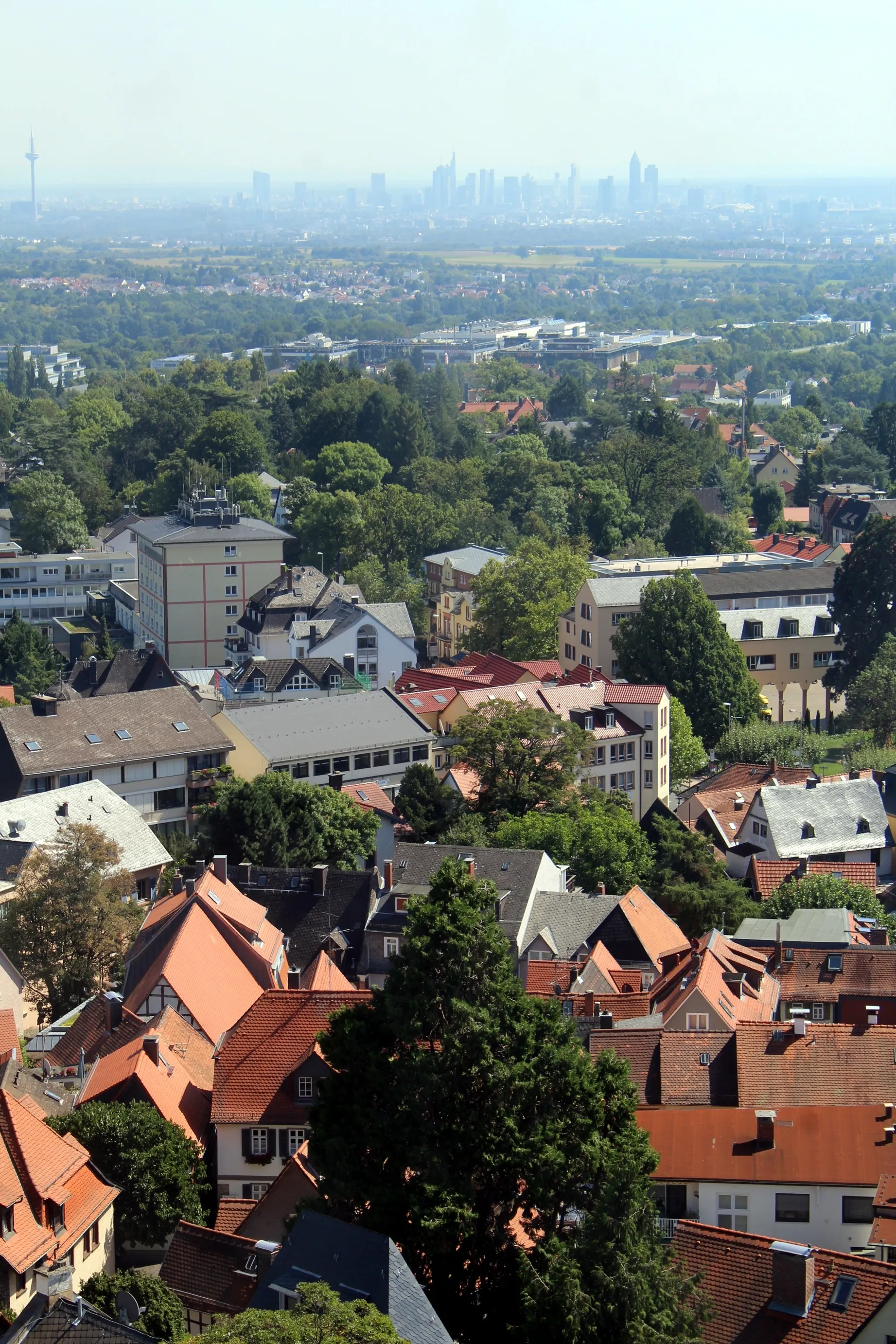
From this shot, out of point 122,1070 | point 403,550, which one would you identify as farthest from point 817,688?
point 122,1070

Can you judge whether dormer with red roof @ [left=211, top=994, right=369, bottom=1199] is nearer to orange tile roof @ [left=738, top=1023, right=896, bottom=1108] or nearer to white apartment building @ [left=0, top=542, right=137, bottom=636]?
orange tile roof @ [left=738, top=1023, right=896, bottom=1108]

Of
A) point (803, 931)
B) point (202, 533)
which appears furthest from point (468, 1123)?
point (202, 533)

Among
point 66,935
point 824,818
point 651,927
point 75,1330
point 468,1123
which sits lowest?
point 824,818

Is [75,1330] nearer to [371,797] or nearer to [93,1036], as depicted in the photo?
[93,1036]

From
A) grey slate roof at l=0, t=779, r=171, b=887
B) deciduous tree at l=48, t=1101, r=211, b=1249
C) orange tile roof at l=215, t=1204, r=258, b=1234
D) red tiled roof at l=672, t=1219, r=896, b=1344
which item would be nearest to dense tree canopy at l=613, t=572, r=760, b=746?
grey slate roof at l=0, t=779, r=171, b=887

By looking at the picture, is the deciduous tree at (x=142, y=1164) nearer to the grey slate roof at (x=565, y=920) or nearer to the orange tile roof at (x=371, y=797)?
the grey slate roof at (x=565, y=920)

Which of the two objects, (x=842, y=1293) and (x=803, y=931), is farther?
(x=803, y=931)

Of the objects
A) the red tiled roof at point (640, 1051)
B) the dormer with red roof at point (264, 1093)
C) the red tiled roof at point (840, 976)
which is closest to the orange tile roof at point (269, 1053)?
the dormer with red roof at point (264, 1093)
